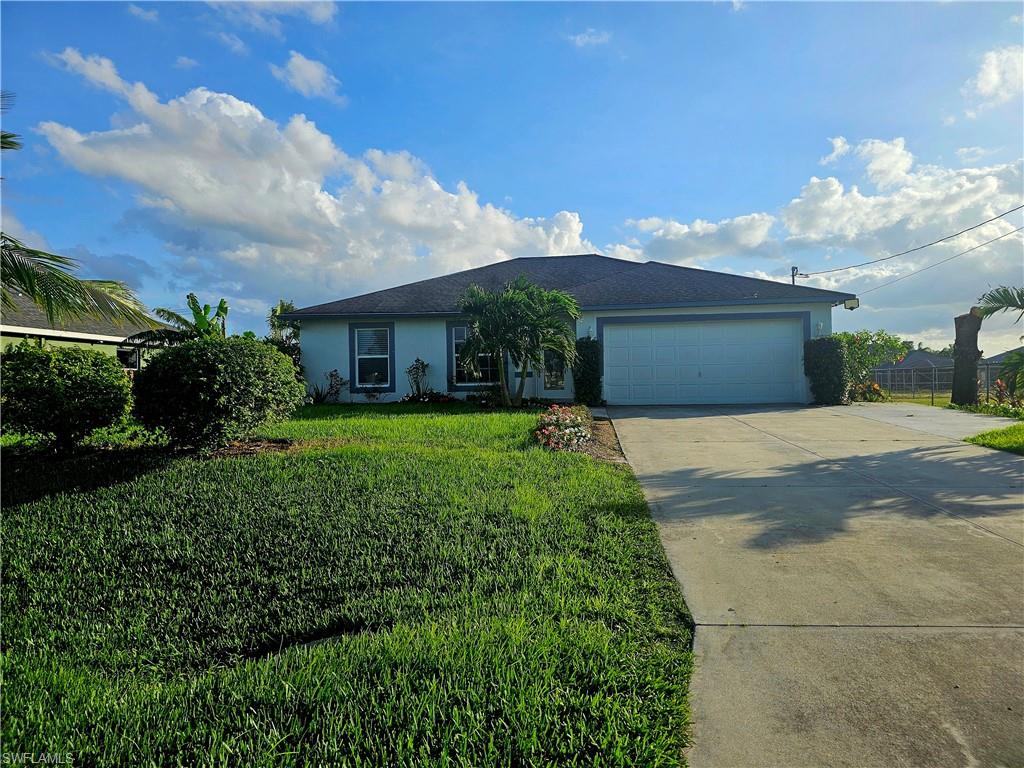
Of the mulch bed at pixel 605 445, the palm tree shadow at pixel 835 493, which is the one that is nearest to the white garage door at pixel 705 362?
the mulch bed at pixel 605 445

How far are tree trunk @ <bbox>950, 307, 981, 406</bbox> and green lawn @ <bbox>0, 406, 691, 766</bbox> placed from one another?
15347 millimetres

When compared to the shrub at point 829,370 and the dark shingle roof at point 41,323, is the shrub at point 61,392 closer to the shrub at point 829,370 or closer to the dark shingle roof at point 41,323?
the dark shingle roof at point 41,323

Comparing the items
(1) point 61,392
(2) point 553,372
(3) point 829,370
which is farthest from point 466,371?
(1) point 61,392

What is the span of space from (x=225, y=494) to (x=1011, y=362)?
496 inches

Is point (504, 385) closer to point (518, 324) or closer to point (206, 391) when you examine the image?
point (518, 324)

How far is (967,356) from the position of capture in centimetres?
1631

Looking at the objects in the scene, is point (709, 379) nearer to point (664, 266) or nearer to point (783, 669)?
point (664, 266)

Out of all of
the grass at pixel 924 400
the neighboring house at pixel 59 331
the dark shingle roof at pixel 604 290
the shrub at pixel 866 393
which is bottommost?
the grass at pixel 924 400

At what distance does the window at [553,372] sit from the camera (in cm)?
1600

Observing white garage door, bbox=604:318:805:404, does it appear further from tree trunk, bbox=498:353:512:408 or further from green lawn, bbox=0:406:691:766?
green lawn, bbox=0:406:691:766

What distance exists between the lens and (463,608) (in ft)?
11.0

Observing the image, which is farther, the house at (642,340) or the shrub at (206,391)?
the house at (642,340)

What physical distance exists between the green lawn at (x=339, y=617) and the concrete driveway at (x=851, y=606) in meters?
0.26

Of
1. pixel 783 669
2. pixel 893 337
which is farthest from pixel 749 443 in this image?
pixel 893 337
